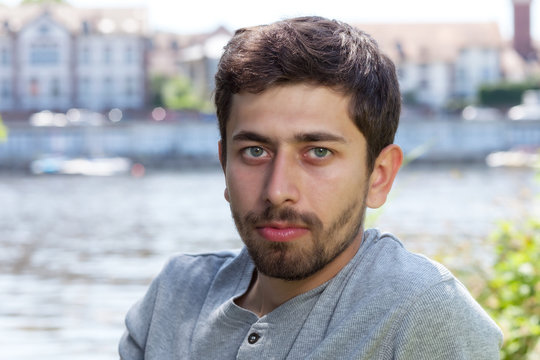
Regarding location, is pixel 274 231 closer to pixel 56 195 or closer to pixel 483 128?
pixel 56 195

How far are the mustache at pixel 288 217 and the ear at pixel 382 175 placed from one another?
0.41 feet

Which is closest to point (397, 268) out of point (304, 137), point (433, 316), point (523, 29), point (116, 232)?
point (433, 316)

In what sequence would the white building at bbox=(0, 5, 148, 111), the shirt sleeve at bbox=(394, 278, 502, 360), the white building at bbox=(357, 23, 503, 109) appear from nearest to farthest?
the shirt sleeve at bbox=(394, 278, 502, 360)
the white building at bbox=(0, 5, 148, 111)
the white building at bbox=(357, 23, 503, 109)

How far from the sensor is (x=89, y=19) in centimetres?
5781

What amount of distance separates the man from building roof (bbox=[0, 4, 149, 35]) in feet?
187

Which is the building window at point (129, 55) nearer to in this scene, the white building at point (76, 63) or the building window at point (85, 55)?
the white building at point (76, 63)

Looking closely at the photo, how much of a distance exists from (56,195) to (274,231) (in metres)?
35.3

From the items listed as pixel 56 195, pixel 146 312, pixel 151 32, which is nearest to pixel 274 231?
Result: pixel 146 312

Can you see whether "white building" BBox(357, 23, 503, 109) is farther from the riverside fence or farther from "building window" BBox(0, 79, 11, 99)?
"building window" BBox(0, 79, 11, 99)

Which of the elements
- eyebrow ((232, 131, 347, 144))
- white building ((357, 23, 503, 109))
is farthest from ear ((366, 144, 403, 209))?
white building ((357, 23, 503, 109))

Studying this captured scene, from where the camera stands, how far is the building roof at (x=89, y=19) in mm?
57188

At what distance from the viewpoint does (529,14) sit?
196 feet

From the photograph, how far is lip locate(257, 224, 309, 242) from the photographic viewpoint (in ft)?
4.04

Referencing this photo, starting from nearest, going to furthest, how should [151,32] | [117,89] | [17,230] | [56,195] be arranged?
[17,230] < [56,195] < [117,89] < [151,32]
